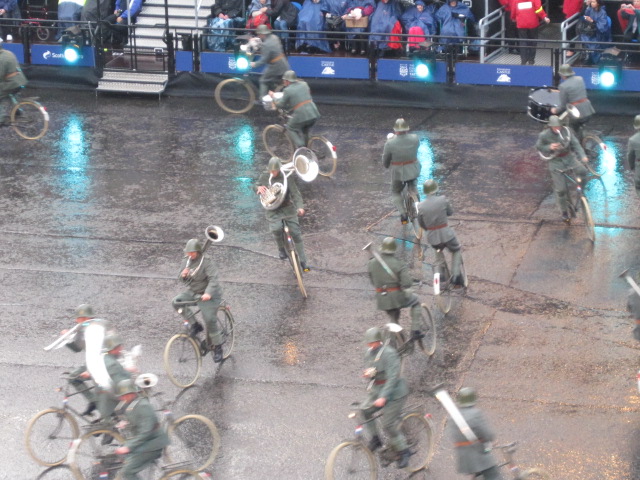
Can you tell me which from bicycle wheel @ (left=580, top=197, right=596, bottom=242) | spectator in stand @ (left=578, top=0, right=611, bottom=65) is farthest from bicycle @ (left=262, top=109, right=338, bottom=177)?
spectator in stand @ (left=578, top=0, right=611, bottom=65)

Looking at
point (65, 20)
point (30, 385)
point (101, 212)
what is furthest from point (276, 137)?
point (30, 385)

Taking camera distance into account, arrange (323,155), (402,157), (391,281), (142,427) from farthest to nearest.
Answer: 1. (323,155)
2. (402,157)
3. (391,281)
4. (142,427)

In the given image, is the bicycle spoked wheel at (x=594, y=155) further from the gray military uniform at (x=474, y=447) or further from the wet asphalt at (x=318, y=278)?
the gray military uniform at (x=474, y=447)

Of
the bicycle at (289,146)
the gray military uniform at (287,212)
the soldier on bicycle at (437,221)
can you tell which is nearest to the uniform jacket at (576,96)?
the bicycle at (289,146)

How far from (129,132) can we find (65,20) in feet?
15.2

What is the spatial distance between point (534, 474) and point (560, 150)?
689 cm

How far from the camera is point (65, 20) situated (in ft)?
81.4

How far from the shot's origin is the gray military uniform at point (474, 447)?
29.7ft

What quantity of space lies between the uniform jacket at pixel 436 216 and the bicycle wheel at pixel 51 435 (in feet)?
17.1

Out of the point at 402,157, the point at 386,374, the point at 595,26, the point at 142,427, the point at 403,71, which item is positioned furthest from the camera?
the point at 403,71

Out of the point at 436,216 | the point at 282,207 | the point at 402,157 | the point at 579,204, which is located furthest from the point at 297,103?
the point at 436,216

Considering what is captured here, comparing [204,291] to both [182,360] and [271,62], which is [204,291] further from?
[271,62]

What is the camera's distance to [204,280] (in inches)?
480

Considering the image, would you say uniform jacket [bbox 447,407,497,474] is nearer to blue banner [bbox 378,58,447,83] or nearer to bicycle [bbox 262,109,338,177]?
bicycle [bbox 262,109,338,177]
